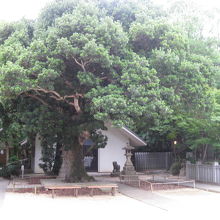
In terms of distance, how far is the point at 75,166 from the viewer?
653 inches

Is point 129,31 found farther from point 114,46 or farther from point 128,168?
point 128,168

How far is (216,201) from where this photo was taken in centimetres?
1230

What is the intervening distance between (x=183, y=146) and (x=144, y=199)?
1388cm

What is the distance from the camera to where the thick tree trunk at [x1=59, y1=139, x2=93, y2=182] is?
16288mm

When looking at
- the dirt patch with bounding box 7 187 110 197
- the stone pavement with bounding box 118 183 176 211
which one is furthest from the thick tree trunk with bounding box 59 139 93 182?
the stone pavement with bounding box 118 183 176 211

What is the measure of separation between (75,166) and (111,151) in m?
11.5

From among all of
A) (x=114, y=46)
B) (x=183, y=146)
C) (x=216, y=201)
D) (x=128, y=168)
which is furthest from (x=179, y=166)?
(x=114, y=46)

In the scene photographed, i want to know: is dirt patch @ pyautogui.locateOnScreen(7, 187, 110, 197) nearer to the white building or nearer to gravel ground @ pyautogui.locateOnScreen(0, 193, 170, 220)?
gravel ground @ pyautogui.locateOnScreen(0, 193, 170, 220)

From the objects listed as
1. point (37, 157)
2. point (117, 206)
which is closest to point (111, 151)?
point (37, 157)

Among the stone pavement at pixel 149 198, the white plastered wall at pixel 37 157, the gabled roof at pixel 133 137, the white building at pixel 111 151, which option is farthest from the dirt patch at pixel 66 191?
the white building at pixel 111 151

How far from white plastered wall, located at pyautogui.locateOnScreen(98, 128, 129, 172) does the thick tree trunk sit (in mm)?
10771

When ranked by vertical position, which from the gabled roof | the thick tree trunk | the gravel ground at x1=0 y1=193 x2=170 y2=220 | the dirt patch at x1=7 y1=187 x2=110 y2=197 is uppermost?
the gabled roof

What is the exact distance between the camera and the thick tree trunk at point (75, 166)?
53.4 feet

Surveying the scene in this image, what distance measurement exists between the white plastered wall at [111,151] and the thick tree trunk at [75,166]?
10.8m
